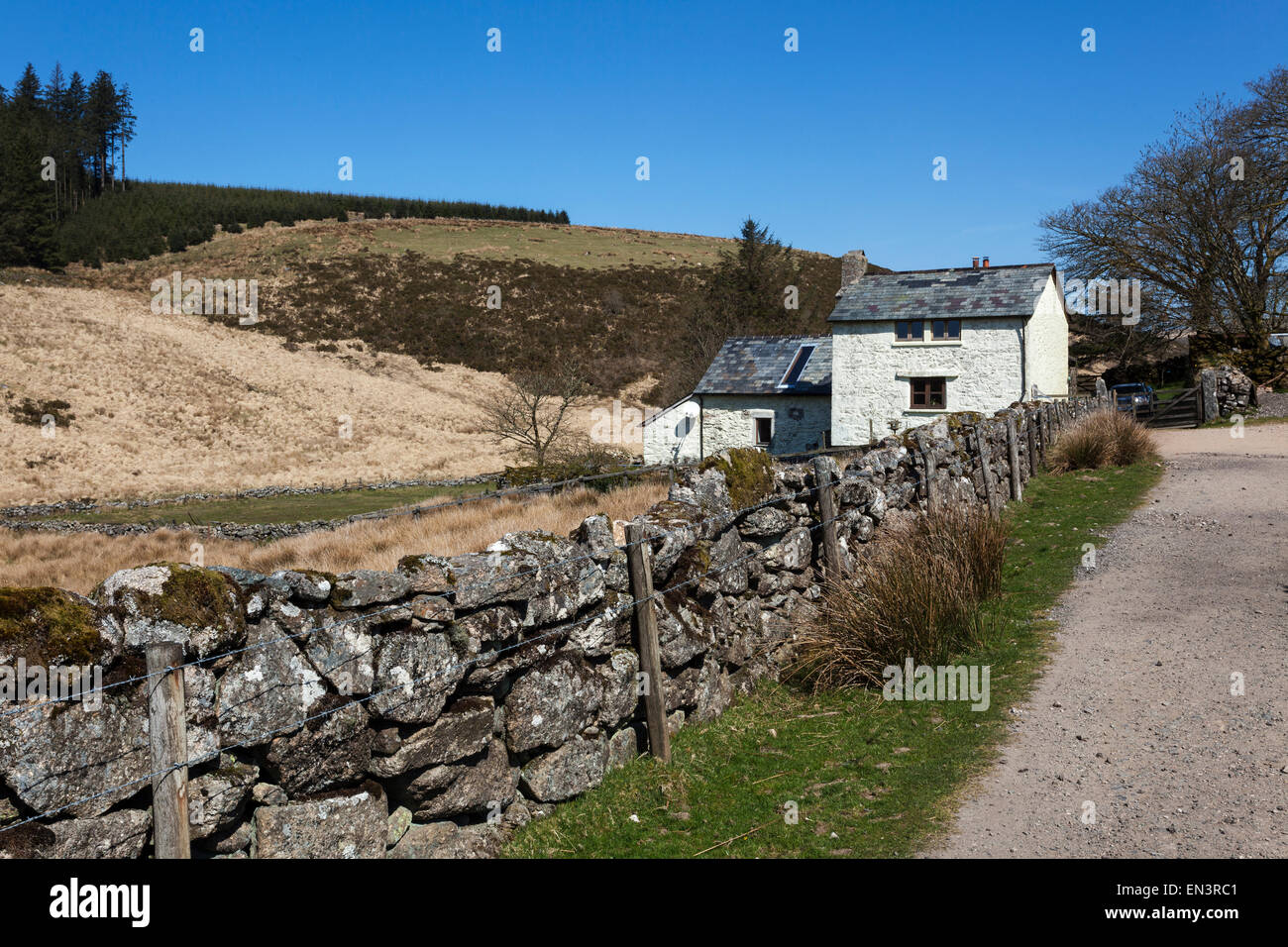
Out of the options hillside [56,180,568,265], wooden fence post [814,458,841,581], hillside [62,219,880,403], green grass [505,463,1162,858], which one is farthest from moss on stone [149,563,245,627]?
hillside [56,180,568,265]

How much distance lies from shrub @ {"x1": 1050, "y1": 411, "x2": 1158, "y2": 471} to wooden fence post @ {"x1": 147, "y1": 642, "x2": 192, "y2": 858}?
19448 mm

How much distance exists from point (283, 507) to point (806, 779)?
2833 cm

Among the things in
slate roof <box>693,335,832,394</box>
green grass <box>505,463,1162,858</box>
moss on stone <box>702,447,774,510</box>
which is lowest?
green grass <box>505,463,1162,858</box>

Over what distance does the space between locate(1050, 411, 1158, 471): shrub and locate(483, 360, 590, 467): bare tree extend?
51.7 ft

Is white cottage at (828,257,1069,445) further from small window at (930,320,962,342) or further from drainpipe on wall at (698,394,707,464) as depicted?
drainpipe on wall at (698,394,707,464)

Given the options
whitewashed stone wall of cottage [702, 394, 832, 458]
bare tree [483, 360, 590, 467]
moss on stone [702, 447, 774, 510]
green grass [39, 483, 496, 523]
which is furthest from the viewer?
whitewashed stone wall of cottage [702, 394, 832, 458]

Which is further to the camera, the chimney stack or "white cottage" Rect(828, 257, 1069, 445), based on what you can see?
the chimney stack

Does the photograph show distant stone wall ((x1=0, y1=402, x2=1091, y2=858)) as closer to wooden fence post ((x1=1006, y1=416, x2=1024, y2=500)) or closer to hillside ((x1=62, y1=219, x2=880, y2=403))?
wooden fence post ((x1=1006, y1=416, x2=1024, y2=500))

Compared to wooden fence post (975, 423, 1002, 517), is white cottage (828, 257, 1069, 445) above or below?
above

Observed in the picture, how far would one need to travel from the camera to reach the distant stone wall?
382 cm

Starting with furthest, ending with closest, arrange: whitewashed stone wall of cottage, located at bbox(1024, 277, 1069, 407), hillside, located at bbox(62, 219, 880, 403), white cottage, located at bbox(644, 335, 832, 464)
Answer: hillside, located at bbox(62, 219, 880, 403) < white cottage, located at bbox(644, 335, 832, 464) < whitewashed stone wall of cottage, located at bbox(1024, 277, 1069, 407)

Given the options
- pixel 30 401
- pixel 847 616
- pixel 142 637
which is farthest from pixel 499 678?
pixel 30 401

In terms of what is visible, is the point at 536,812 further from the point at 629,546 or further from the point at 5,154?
the point at 5,154

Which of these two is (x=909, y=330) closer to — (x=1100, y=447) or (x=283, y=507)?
(x=1100, y=447)
